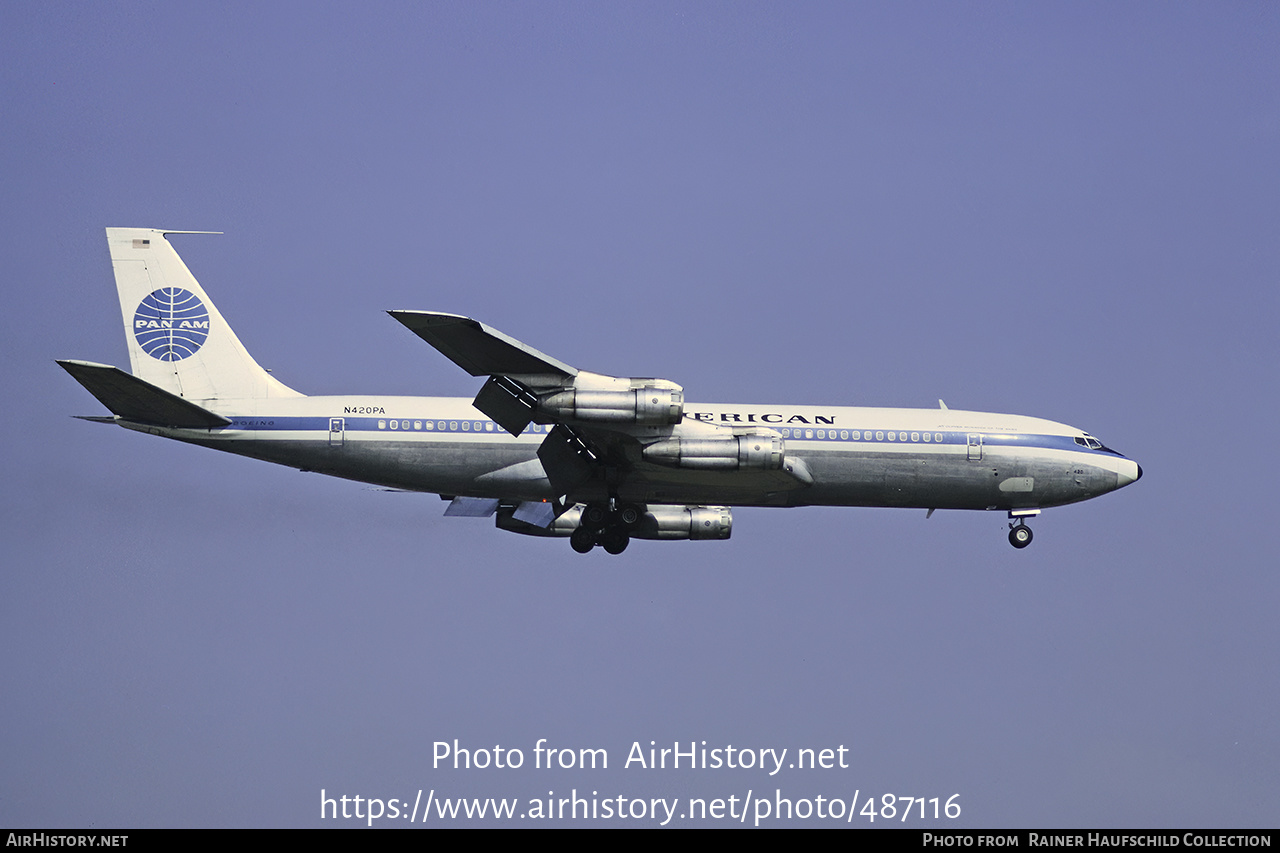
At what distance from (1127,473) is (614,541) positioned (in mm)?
15865

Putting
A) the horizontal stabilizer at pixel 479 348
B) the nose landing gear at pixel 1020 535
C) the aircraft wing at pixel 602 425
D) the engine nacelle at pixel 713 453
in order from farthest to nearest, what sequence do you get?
the nose landing gear at pixel 1020 535
the engine nacelle at pixel 713 453
the aircraft wing at pixel 602 425
the horizontal stabilizer at pixel 479 348

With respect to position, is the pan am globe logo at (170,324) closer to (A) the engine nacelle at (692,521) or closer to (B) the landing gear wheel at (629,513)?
(A) the engine nacelle at (692,521)

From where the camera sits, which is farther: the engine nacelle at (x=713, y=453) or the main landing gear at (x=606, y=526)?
the main landing gear at (x=606, y=526)

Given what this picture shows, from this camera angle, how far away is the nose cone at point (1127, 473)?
141 feet

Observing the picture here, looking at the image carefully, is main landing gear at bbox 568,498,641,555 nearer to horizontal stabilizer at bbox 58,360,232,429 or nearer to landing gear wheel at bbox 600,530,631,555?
landing gear wheel at bbox 600,530,631,555

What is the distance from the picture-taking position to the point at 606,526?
40.1 meters

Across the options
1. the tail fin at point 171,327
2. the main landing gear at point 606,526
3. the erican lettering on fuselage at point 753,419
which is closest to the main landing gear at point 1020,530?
the erican lettering on fuselage at point 753,419

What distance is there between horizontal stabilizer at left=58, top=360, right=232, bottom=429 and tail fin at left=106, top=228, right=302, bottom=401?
173 cm

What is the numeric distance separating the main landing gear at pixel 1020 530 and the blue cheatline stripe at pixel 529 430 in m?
2.04

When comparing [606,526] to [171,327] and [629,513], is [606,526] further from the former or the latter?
[171,327]

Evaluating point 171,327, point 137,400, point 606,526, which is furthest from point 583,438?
point 171,327
